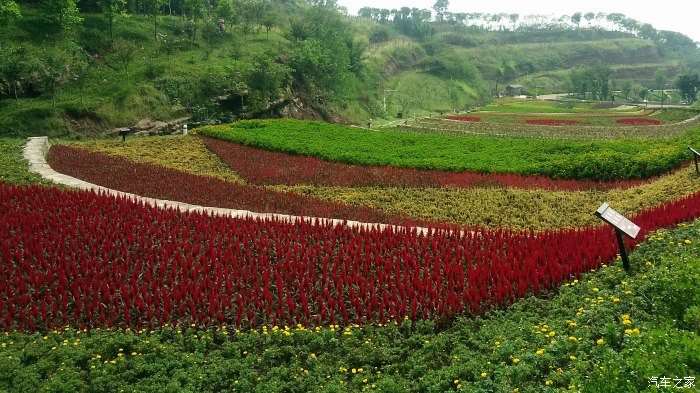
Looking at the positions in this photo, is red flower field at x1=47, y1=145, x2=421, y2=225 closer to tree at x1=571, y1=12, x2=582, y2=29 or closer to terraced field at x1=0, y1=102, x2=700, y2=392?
terraced field at x1=0, y1=102, x2=700, y2=392

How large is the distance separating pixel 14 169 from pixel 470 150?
17.7 metres

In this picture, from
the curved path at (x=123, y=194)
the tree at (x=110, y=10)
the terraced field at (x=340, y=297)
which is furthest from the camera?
the tree at (x=110, y=10)

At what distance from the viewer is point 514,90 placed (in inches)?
3639

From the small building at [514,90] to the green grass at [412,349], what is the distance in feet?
301

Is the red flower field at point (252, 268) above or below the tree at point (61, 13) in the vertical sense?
below

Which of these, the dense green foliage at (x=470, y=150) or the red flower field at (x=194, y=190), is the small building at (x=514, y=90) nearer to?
the dense green foliage at (x=470, y=150)

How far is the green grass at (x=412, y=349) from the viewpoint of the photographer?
4695 mm

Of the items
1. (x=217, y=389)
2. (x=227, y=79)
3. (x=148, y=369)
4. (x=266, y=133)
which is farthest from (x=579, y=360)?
(x=227, y=79)

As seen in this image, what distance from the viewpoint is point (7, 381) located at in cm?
516

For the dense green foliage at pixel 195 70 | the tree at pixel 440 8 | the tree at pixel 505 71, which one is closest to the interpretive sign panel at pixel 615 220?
the dense green foliage at pixel 195 70

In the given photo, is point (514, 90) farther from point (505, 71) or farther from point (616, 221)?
point (616, 221)

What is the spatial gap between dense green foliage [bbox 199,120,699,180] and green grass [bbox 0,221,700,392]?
10.8 m

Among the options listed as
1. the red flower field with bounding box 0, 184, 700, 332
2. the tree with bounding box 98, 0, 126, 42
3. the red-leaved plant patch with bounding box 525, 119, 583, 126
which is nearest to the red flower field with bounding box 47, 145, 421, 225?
the red flower field with bounding box 0, 184, 700, 332

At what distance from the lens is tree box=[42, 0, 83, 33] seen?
3191cm
